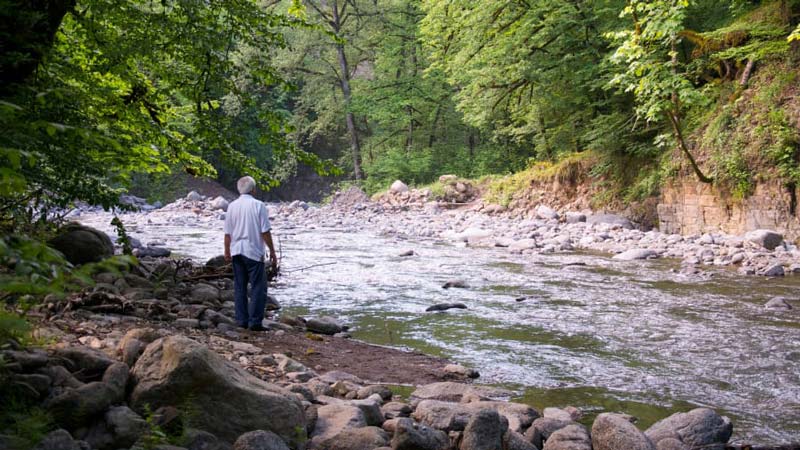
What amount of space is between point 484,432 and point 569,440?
0.57 m

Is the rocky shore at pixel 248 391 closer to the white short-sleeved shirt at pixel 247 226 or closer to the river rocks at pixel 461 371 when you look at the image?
the river rocks at pixel 461 371

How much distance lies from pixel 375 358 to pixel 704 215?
12.2 meters

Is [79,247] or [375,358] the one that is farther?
[79,247]

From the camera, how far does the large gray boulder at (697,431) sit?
4179 millimetres

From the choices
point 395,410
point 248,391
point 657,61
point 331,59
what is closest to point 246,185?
A: point 395,410

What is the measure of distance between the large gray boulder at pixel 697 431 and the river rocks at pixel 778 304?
538 cm

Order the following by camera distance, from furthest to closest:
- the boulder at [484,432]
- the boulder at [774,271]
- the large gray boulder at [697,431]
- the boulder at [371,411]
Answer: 1. the boulder at [774,271]
2. the boulder at [371,411]
3. the large gray boulder at [697,431]
4. the boulder at [484,432]

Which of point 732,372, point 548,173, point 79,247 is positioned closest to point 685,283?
point 732,372

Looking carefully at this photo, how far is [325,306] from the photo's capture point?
9.66 metres

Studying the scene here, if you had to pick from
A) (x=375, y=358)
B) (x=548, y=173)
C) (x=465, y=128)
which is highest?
(x=465, y=128)

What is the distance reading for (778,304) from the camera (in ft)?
29.4

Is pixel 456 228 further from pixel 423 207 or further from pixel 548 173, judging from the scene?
pixel 423 207

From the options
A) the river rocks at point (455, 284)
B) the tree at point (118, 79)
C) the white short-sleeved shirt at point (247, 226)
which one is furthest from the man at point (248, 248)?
the river rocks at point (455, 284)

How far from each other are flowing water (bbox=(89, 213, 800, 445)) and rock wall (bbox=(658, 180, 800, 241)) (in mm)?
2985
